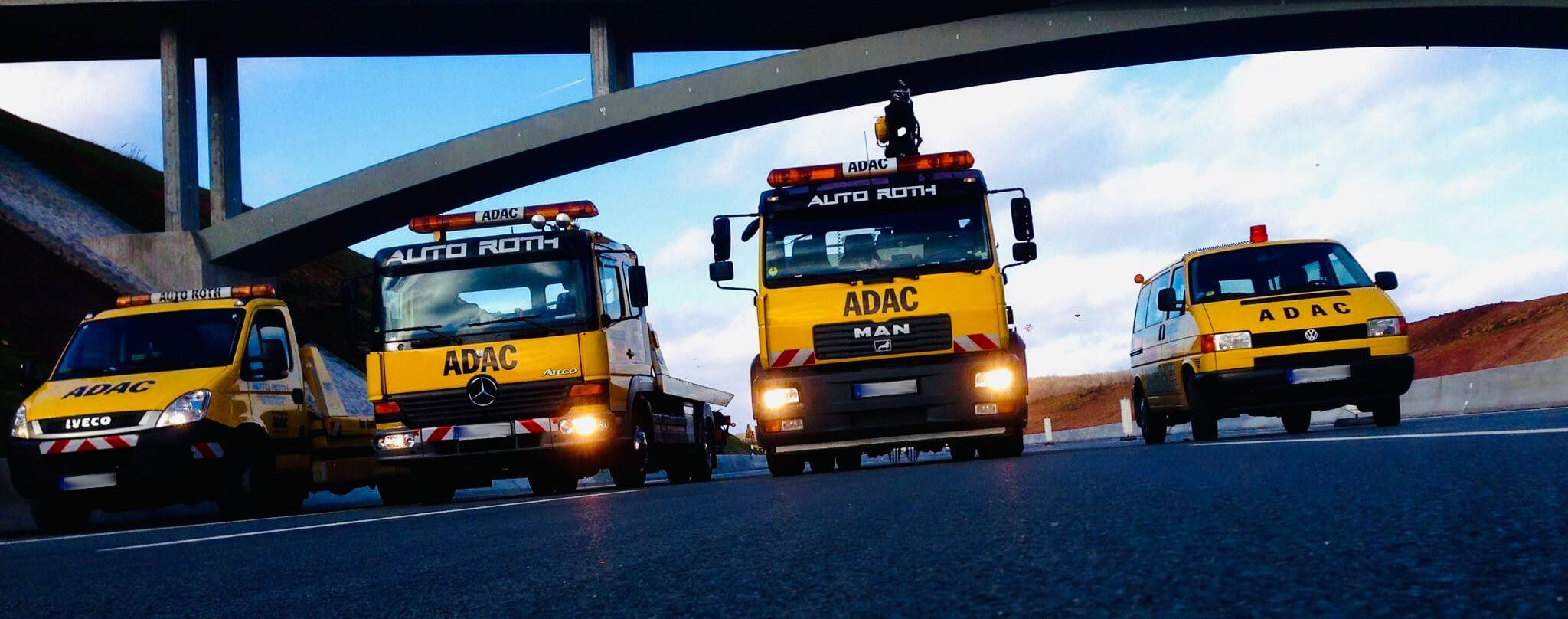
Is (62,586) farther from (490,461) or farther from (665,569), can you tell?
(490,461)

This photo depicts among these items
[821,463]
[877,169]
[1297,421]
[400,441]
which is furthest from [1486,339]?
[400,441]

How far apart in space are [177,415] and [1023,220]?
25.1 ft

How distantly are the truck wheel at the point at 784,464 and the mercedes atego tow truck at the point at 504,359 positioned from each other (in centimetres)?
166

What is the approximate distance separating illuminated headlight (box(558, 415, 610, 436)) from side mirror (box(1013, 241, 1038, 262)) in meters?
4.24

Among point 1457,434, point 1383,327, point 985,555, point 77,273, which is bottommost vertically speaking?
point 985,555

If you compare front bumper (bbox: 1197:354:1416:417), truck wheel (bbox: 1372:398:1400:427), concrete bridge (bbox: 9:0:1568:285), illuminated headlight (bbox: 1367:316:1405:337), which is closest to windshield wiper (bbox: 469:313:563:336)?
front bumper (bbox: 1197:354:1416:417)

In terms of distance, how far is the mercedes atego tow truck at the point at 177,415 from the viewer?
1202 cm

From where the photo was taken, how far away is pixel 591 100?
2934 centimetres

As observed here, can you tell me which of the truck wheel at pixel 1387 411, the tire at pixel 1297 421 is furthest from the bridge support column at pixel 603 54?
the truck wheel at pixel 1387 411

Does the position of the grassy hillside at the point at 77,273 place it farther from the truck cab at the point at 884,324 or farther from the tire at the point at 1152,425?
the tire at the point at 1152,425

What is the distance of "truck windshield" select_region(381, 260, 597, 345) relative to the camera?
44.9 feet

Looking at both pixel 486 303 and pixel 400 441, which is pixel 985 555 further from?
pixel 400 441

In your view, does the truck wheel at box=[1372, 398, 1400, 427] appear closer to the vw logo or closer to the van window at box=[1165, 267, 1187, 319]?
the van window at box=[1165, 267, 1187, 319]

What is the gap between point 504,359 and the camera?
13.6 m
